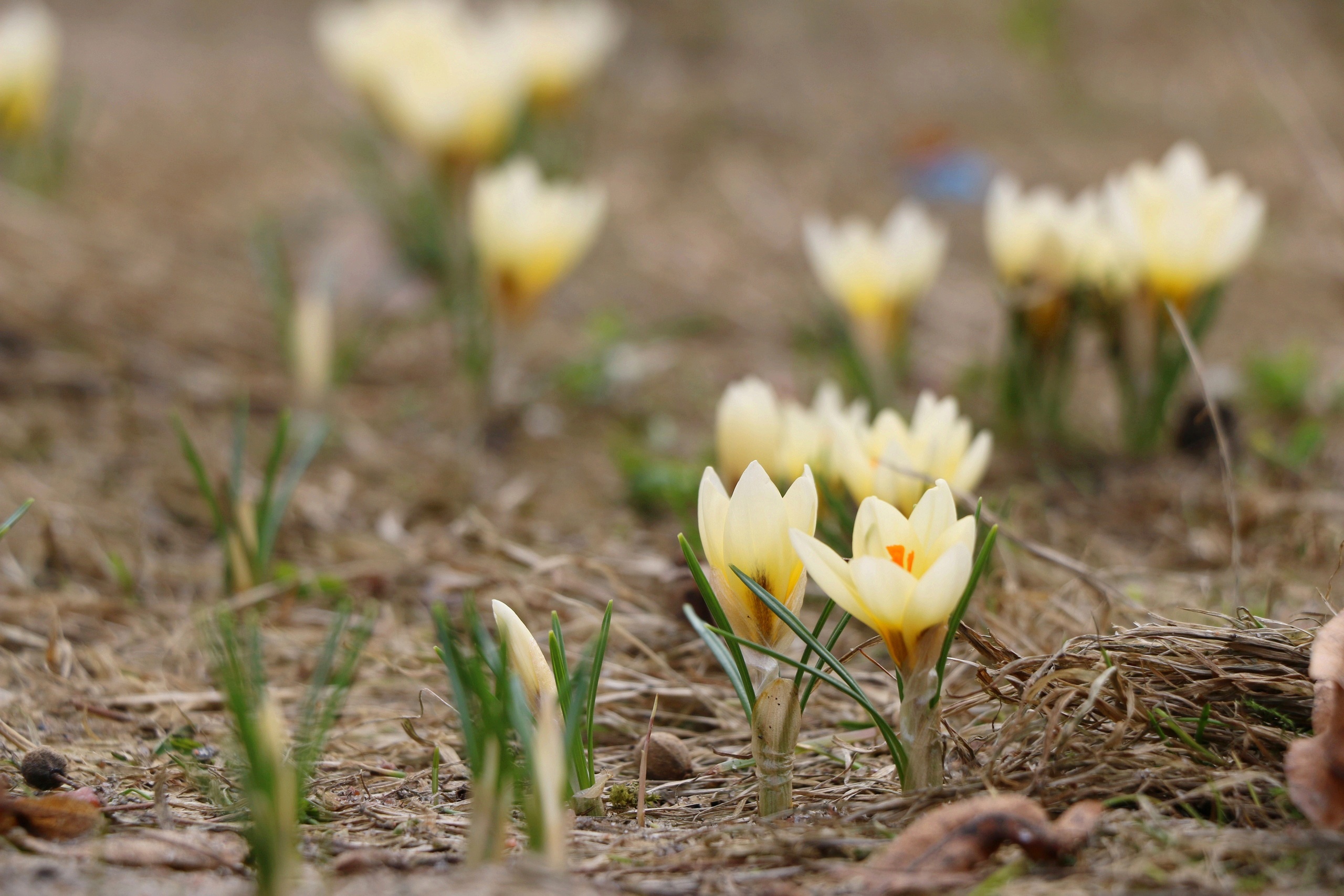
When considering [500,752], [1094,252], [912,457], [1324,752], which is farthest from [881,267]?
[500,752]

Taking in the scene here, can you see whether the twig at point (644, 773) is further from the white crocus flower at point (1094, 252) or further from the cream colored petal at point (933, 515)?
the white crocus flower at point (1094, 252)

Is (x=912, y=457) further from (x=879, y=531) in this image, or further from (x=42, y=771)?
(x=42, y=771)

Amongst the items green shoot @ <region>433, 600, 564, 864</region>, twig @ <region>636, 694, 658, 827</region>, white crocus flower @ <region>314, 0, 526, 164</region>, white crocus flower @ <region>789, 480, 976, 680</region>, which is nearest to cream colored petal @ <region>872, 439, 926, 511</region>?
white crocus flower @ <region>789, 480, 976, 680</region>

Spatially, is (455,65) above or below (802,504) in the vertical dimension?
above

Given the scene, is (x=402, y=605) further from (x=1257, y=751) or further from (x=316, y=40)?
(x=316, y=40)

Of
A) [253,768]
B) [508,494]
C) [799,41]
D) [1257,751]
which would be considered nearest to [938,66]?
[799,41]

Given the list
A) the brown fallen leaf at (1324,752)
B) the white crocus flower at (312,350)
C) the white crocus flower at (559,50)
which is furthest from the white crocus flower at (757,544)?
the white crocus flower at (559,50)
